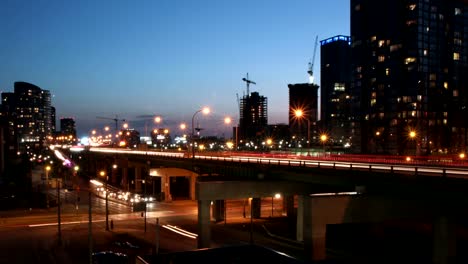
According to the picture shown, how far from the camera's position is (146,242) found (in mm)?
55000

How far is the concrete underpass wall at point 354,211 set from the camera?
47.2 m

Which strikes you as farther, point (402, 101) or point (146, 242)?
point (402, 101)

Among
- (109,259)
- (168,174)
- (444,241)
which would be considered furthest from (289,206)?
(109,259)

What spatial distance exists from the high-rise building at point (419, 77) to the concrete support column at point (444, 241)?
5067 inches

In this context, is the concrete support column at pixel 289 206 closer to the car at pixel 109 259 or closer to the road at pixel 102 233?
the road at pixel 102 233

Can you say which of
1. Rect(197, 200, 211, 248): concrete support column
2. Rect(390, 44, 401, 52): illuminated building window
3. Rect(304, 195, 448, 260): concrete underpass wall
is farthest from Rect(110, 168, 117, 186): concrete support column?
Rect(304, 195, 448, 260): concrete underpass wall

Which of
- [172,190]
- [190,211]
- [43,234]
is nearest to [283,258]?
[43,234]

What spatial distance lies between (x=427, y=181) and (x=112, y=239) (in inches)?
1435

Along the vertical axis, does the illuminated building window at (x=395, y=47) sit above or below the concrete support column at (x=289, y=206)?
above

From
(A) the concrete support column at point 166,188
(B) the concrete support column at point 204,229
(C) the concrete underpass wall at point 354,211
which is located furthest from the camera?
(A) the concrete support column at point 166,188

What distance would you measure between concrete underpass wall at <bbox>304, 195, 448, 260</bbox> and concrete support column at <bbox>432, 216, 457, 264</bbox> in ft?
5.61

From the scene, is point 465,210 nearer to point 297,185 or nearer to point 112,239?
point 297,185

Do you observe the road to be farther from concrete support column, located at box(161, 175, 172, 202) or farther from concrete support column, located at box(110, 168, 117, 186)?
concrete support column, located at box(110, 168, 117, 186)

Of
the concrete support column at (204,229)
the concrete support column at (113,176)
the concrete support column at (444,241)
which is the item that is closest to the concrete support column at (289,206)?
the concrete support column at (204,229)
